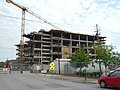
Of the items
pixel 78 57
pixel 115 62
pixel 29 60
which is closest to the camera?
pixel 115 62

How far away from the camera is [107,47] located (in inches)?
1678

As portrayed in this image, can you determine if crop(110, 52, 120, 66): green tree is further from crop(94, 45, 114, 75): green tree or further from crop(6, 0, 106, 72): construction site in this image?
crop(6, 0, 106, 72): construction site

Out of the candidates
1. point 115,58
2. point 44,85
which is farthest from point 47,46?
point 44,85

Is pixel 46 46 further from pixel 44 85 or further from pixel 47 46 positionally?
pixel 44 85

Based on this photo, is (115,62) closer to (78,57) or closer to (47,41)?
(78,57)

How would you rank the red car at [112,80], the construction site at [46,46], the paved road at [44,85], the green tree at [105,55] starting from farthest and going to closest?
1. the construction site at [46,46]
2. the green tree at [105,55]
3. the paved road at [44,85]
4. the red car at [112,80]

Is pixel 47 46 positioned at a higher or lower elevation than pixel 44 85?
higher

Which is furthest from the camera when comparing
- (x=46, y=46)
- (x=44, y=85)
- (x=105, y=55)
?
(x=46, y=46)

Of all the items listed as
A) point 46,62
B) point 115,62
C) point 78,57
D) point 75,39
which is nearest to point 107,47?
point 115,62

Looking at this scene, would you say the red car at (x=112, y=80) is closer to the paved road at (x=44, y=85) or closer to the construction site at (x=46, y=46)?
the paved road at (x=44, y=85)

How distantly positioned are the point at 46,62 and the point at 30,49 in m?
10.5

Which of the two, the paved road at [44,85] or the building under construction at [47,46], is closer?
the paved road at [44,85]

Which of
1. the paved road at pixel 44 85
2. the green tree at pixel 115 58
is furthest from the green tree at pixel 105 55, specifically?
the paved road at pixel 44 85

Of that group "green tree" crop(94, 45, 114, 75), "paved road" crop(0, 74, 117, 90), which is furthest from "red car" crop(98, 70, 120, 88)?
"green tree" crop(94, 45, 114, 75)
